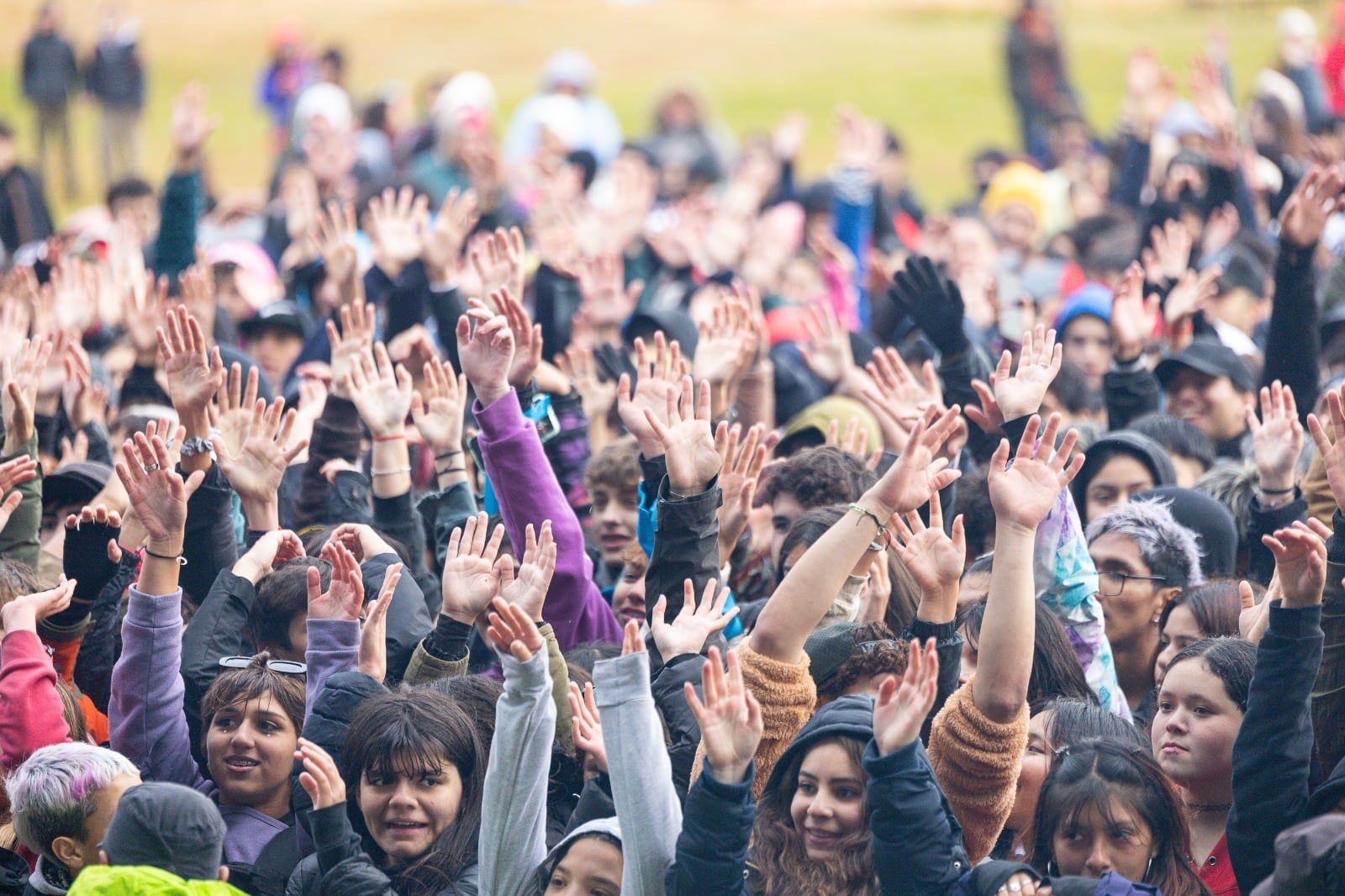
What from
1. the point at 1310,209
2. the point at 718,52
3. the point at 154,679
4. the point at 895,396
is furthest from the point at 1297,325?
the point at 718,52

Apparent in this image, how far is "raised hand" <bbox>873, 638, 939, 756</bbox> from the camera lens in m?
3.36

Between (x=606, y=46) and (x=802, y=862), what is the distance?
29039mm

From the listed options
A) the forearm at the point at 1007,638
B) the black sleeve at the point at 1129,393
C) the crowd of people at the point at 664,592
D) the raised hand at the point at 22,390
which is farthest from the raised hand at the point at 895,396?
the raised hand at the point at 22,390

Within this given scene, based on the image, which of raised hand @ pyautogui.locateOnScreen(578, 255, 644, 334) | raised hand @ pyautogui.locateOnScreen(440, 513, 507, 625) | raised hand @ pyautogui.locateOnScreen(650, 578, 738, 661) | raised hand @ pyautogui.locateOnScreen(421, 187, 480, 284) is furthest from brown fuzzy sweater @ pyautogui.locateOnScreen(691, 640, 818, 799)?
raised hand @ pyautogui.locateOnScreen(578, 255, 644, 334)

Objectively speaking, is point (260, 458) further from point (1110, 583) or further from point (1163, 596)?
point (1163, 596)

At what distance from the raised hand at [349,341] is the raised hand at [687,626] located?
193 cm

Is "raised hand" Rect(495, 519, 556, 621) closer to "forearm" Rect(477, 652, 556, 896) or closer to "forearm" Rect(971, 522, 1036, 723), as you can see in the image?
"forearm" Rect(477, 652, 556, 896)

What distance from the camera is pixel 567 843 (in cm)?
373

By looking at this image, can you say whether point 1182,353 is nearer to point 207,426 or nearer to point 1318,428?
point 1318,428

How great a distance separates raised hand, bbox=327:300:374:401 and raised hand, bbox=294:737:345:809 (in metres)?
2.04

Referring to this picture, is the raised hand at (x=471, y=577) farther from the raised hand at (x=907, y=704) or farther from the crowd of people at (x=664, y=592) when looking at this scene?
the raised hand at (x=907, y=704)

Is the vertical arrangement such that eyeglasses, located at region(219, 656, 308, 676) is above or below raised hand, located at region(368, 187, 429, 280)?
below

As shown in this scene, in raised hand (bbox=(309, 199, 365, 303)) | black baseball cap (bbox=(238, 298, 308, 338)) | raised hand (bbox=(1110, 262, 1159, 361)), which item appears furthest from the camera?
black baseball cap (bbox=(238, 298, 308, 338))

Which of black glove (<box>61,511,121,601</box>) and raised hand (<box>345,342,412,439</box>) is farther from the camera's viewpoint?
raised hand (<box>345,342,412,439</box>)
